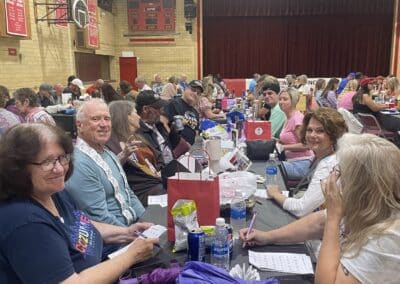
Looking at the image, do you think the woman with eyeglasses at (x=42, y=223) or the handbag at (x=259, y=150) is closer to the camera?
the woman with eyeglasses at (x=42, y=223)

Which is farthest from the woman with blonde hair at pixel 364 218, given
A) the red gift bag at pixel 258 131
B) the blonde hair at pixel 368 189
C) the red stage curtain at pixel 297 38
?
the red stage curtain at pixel 297 38

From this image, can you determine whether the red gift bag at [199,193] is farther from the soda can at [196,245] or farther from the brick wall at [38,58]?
the brick wall at [38,58]

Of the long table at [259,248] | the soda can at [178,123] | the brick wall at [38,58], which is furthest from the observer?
the brick wall at [38,58]

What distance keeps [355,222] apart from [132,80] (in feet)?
43.4

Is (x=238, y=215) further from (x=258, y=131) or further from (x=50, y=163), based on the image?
(x=258, y=131)

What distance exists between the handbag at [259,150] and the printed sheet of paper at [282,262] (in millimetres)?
1912

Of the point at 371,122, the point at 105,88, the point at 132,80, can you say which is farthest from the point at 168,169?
the point at 132,80

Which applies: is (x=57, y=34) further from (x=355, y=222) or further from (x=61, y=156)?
(x=355, y=222)

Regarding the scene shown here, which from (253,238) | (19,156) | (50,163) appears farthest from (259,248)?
(19,156)

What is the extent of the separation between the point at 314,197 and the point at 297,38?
14.7 meters

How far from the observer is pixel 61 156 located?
1449 millimetres

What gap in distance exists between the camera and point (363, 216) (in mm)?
1318

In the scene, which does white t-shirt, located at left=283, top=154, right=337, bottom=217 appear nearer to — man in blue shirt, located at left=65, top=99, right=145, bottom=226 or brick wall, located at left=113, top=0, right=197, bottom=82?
man in blue shirt, located at left=65, top=99, right=145, bottom=226

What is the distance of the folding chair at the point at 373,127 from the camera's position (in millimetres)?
6479
